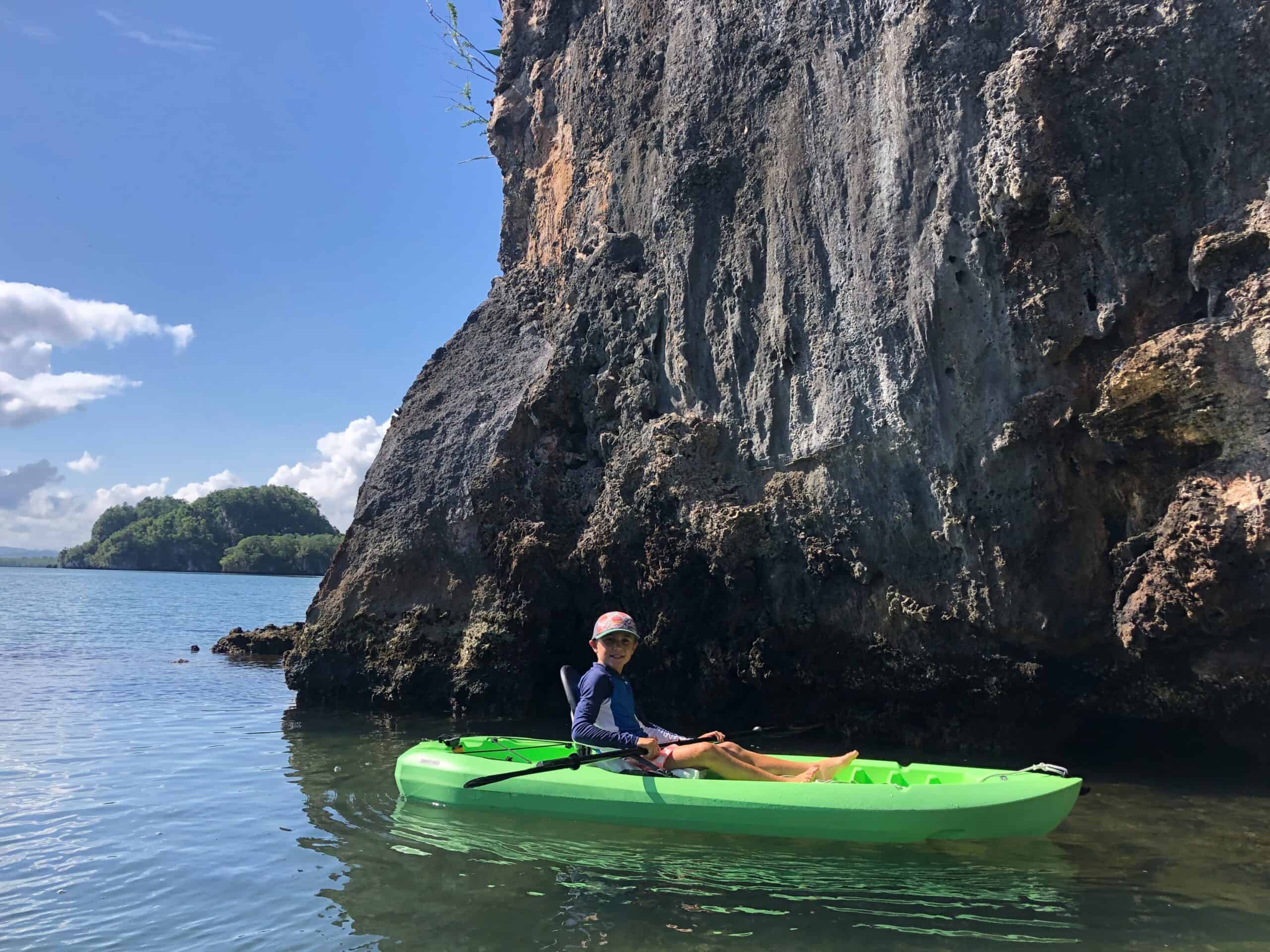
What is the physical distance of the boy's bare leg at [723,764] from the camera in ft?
21.3

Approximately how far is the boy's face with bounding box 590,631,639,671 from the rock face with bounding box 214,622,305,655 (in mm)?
14028

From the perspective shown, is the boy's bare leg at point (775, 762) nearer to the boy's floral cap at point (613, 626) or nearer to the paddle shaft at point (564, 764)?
the paddle shaft at point (564, 764)

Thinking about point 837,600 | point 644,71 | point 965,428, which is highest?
point 644,71

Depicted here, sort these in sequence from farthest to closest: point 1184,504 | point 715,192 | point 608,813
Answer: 1. point 715,192
2. point 1184,504
3. point 608,813

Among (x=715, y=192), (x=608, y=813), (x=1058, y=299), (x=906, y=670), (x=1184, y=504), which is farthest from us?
(x=715, y=192)

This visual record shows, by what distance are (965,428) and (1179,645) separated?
2378mm

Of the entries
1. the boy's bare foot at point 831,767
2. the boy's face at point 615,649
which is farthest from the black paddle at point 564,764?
the boy's bare foot at point 831,767

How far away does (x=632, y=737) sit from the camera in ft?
21.7

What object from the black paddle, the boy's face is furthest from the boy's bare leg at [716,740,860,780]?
the boy's face

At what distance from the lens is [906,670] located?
8.59 meters

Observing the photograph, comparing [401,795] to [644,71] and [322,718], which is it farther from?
[644,71]

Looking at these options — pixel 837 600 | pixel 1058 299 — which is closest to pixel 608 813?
pixel 837 600

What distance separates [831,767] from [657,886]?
176 centimetres

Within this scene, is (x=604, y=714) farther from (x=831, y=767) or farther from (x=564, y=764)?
(x=831, y=767)
